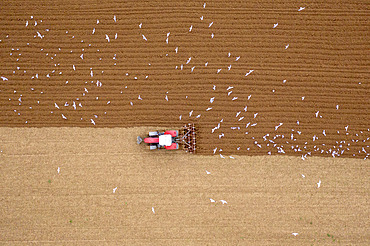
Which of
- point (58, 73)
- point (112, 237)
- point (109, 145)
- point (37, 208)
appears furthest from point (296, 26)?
point (37, 208)

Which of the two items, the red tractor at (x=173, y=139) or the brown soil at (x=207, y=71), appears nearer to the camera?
the red tractor at (x=173, y=139)

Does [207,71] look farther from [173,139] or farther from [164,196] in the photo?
[164,196]

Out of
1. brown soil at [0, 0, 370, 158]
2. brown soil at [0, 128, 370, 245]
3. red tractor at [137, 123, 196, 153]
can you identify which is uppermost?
brown soil at [0, 0, 370, 158]

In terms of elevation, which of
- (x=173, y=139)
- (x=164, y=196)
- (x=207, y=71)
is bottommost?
(x=164, y=196)

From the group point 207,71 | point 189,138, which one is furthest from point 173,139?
point 207,71

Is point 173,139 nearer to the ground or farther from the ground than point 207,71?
nearer to the ground

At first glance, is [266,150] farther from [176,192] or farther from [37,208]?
[37,208]
